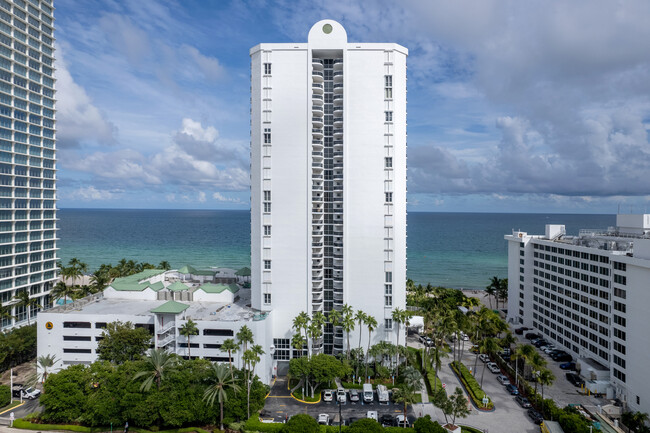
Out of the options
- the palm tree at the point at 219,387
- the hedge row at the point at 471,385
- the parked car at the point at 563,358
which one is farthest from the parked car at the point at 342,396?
the parked car at the point at 563,358

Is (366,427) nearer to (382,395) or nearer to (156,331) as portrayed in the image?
(382,395)

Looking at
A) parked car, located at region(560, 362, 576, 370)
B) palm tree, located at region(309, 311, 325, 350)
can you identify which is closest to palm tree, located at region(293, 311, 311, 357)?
palm tree, located at region(309, 311, 325, 350)

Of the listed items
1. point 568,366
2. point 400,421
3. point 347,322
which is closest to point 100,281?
point 347,322

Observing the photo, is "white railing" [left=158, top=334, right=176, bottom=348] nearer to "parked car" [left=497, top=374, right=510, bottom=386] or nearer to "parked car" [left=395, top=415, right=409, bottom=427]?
"parked car" [left=395, top=415, right=409, bottom=427]

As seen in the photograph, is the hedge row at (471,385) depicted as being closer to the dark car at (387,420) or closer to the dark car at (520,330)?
the dark car at (387,420)

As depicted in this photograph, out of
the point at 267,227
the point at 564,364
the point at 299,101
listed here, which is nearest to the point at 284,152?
the point at 299,101

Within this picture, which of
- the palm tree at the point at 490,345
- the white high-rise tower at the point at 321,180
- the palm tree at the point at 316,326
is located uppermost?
the white high-rise tower at the point at 321,180

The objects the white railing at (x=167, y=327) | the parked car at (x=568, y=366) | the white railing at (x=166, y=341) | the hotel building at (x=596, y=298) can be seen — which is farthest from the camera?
the parked car at (x=568, y=366)

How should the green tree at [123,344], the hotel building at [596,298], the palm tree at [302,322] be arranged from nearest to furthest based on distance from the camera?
1. the hotel building at [596,298]
2. the green tree at [123,344]
3. the palm tree at [302,322]
